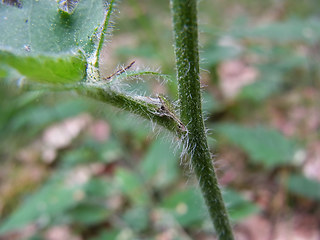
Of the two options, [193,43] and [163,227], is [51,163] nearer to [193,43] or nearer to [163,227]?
[163,227]

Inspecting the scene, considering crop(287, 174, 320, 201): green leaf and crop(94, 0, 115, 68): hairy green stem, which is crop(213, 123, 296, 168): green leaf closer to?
crop(287, 174, 320, 201): green leaf

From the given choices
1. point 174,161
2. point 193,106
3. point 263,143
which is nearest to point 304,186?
point 263,143

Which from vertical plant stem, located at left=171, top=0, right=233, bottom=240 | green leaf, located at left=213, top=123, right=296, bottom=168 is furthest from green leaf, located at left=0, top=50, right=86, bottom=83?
green leaf, located at left=213, top=123, right=296, bottom=168

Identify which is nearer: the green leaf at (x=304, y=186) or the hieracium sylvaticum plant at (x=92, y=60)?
the hieracium sylvaticum plant at (x=92, y=60)

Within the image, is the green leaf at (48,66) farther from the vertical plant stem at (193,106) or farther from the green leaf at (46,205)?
the green leaf at (46,205)

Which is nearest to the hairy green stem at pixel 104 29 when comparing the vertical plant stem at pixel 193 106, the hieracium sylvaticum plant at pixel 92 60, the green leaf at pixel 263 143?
the hieracium sylvaticum plant at pixel 92 60

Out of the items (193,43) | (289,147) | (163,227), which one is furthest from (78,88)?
(289,147)

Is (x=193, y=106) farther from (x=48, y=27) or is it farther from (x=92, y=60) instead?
(x=48, y=27)
